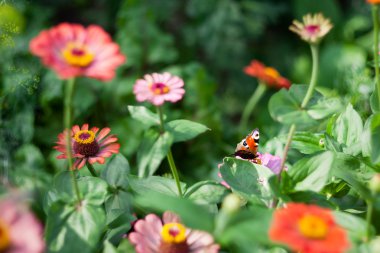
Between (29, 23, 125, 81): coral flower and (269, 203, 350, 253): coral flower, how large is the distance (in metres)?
0.20

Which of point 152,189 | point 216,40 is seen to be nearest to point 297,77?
point 216,40

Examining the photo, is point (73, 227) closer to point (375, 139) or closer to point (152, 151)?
point (152, 151)

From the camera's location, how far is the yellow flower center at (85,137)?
660 mm

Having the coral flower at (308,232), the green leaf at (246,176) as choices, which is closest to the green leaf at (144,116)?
the green leaf at (246,176)

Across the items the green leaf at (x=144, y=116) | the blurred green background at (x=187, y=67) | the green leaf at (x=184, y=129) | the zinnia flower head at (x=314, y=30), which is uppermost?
the zinnia flower head at (x=314, y=30)

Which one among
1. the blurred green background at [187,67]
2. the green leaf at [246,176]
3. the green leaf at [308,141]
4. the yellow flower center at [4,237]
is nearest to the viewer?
the yellow flower center at [4,237]

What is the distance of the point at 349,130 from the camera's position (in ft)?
2.48

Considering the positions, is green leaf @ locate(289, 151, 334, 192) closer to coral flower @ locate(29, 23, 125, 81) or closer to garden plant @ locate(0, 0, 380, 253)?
garden plant @ locate(0, 0, 380, 253)

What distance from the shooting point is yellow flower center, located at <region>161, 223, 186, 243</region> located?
0.56 m

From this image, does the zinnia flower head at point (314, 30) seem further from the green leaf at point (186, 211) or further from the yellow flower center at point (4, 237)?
the yellow flower center at point (4, 237)

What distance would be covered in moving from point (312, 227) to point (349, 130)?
13.1 inches

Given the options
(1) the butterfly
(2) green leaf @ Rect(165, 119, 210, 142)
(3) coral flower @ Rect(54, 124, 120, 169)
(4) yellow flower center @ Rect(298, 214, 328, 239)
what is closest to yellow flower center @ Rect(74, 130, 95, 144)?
(3) coral flower @ Rect(54, 124, 120, 169)

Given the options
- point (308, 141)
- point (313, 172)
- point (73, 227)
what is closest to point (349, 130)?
point (308, 141)

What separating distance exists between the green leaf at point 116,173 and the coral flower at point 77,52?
0.78 ft
